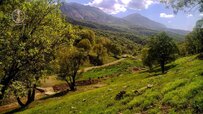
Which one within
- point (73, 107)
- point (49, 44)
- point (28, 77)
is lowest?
point (73, 107)

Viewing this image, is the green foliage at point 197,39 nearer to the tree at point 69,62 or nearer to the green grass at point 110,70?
the green grass at point 110,70

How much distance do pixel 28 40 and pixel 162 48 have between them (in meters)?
54.7

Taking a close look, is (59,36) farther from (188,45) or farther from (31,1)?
(188,45)

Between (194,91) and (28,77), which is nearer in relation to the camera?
(194,91)

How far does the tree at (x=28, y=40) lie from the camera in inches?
880

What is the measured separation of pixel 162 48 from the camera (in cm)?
7438

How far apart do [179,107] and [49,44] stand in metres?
11.0

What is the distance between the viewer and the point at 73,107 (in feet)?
118

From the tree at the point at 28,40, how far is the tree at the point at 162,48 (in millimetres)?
49826

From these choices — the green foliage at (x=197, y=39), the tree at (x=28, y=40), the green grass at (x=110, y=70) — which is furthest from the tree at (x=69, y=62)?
the green foliage at (x=197, y=39)

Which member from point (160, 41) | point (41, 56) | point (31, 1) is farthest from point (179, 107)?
point (160, 41)

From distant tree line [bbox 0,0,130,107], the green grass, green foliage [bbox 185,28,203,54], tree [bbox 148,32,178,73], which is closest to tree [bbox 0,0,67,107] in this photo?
distant tree line [bbox 0,0,130,107]

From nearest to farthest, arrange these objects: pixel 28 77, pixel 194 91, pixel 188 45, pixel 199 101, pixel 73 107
A: pixel 199 101 < pixel 194 91 < pixel 28 77 < pixel 73 107 < pixel 188 45

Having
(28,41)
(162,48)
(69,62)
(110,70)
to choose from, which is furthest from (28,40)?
(110,70)
